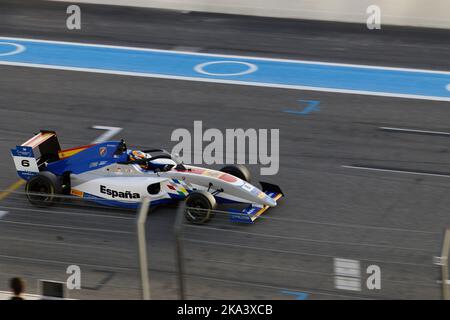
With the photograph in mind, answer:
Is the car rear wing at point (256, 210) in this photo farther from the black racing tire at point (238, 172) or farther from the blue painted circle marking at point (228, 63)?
the blue painted circle marking at point (228, 63)

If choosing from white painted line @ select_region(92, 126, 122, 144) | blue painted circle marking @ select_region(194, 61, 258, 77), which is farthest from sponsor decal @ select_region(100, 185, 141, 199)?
blue painted circle marking @ select_region(194, 61, 258, 77)

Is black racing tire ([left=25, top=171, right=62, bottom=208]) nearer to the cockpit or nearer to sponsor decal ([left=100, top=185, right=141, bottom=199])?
sponsor decal ([left=100, top=185, right=141, bottom=199])

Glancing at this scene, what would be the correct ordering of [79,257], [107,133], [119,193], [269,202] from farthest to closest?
[107,133]
[119,193]
[269,202]
[79,257]

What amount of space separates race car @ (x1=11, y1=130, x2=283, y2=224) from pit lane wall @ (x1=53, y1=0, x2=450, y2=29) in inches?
385

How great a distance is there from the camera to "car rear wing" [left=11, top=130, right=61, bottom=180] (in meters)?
13.9

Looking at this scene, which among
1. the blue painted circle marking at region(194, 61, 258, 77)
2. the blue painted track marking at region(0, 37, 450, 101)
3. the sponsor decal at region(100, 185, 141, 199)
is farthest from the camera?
the blue painted circle marking at region(194, 61, 258, 77)

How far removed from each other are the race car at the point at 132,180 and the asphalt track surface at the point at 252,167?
23 cm

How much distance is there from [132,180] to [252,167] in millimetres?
2578

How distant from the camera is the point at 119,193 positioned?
44.0 ft

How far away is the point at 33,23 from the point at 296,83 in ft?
24.5

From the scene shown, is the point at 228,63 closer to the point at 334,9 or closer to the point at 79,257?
the point at 334,9

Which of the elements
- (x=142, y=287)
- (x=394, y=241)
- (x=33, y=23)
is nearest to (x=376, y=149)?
(x=394, y=241)

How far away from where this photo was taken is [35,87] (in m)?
19.1

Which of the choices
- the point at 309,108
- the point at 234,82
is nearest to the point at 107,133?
the point at 234,82
